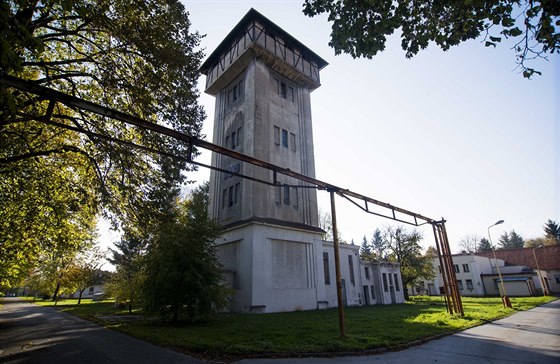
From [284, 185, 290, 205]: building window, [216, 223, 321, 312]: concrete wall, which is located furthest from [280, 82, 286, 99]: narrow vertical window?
[216, 223, 321, 312]: concrete wall

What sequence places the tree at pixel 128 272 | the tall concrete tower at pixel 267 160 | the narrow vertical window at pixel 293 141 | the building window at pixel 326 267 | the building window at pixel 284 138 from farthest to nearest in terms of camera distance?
the narrow vertical window at pixel 293 141, the building window at pixel 284 138, the building window at pixel 326 267, the tall concrete tower at pixel 267 160, the tree at pixel 128 272

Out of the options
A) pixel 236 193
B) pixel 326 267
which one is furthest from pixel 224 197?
pixel 326 267

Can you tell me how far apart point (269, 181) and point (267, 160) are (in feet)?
6.41

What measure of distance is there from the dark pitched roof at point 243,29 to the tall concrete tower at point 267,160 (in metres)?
0.09

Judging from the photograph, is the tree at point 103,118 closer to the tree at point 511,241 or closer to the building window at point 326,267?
the building window at point 326,267

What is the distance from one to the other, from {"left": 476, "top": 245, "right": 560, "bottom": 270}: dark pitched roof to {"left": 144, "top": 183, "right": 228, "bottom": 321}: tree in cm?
6442

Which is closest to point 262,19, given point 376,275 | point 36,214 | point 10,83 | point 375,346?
point 36,214

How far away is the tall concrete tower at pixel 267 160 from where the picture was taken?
21953 mm

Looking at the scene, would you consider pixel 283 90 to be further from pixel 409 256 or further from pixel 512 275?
pixel 512 275

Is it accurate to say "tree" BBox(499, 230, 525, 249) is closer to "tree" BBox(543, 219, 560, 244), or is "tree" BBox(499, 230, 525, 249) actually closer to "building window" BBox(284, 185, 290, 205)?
"tree" BBox(543, 219, 560, 244)

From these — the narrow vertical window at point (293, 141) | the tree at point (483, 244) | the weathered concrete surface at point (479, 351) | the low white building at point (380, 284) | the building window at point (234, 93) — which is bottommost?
the weathered concrete surface at point (479, 351)

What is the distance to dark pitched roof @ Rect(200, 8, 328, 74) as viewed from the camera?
90.6 ft

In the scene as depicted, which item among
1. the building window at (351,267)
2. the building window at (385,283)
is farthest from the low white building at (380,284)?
the building window at (351,267)

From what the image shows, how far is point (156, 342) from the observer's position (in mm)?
9953
